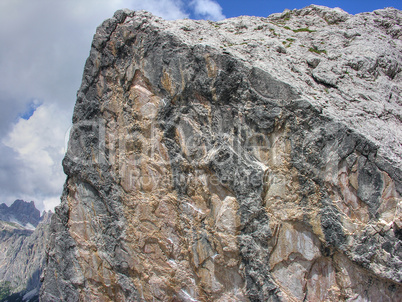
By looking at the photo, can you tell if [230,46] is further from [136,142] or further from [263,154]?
[136,142]

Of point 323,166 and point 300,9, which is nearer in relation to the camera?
point 323,166

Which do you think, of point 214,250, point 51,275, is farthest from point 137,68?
point 51,275

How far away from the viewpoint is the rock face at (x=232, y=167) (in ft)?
35.4

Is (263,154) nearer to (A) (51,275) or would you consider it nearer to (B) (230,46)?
(B) (230,46)

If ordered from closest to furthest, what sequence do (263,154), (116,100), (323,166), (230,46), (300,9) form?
1. (323,166)
2. (263,154)
3. (230,46)
4. (116,100)
5. (300,9)

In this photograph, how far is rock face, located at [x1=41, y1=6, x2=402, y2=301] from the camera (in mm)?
10805

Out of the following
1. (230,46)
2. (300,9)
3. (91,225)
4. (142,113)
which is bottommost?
(91,225)

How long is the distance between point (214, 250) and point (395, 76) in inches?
488

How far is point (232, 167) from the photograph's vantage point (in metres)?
12.1

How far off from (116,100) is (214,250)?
866 cm

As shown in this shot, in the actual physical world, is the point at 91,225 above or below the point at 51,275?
above

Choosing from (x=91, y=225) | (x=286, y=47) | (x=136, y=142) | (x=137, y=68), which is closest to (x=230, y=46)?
(x=286, y=47)

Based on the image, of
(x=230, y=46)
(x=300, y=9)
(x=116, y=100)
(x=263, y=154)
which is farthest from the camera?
(x=300, y=9)

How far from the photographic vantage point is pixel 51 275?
1534cm
